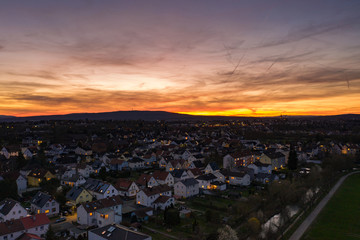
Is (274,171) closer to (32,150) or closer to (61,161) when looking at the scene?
(61,161)

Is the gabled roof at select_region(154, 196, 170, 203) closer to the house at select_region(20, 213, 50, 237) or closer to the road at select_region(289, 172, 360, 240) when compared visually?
the house at select_region(20, 213, 50, 237)

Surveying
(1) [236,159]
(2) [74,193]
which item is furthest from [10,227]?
(1) [236,159]

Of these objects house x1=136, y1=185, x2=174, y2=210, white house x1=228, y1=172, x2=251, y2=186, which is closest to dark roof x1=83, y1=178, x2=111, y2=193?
house x1=136, y1=185, x2=174, y2=210

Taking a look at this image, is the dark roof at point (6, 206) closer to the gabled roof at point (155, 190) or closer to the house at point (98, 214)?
the house at point (98, 214)

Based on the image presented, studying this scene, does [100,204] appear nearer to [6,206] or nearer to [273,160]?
[6,206]

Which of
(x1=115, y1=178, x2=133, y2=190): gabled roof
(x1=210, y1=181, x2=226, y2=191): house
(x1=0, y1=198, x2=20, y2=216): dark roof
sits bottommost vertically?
(x1=210, y1=181, x2=226, y2=191): house

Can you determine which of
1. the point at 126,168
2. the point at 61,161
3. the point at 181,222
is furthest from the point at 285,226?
the point at 61,161

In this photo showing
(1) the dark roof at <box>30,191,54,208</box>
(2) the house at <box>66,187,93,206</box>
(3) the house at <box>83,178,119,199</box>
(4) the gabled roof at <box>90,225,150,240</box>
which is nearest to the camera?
(4) the gabled roof at <box>90,225,150,240</box>
